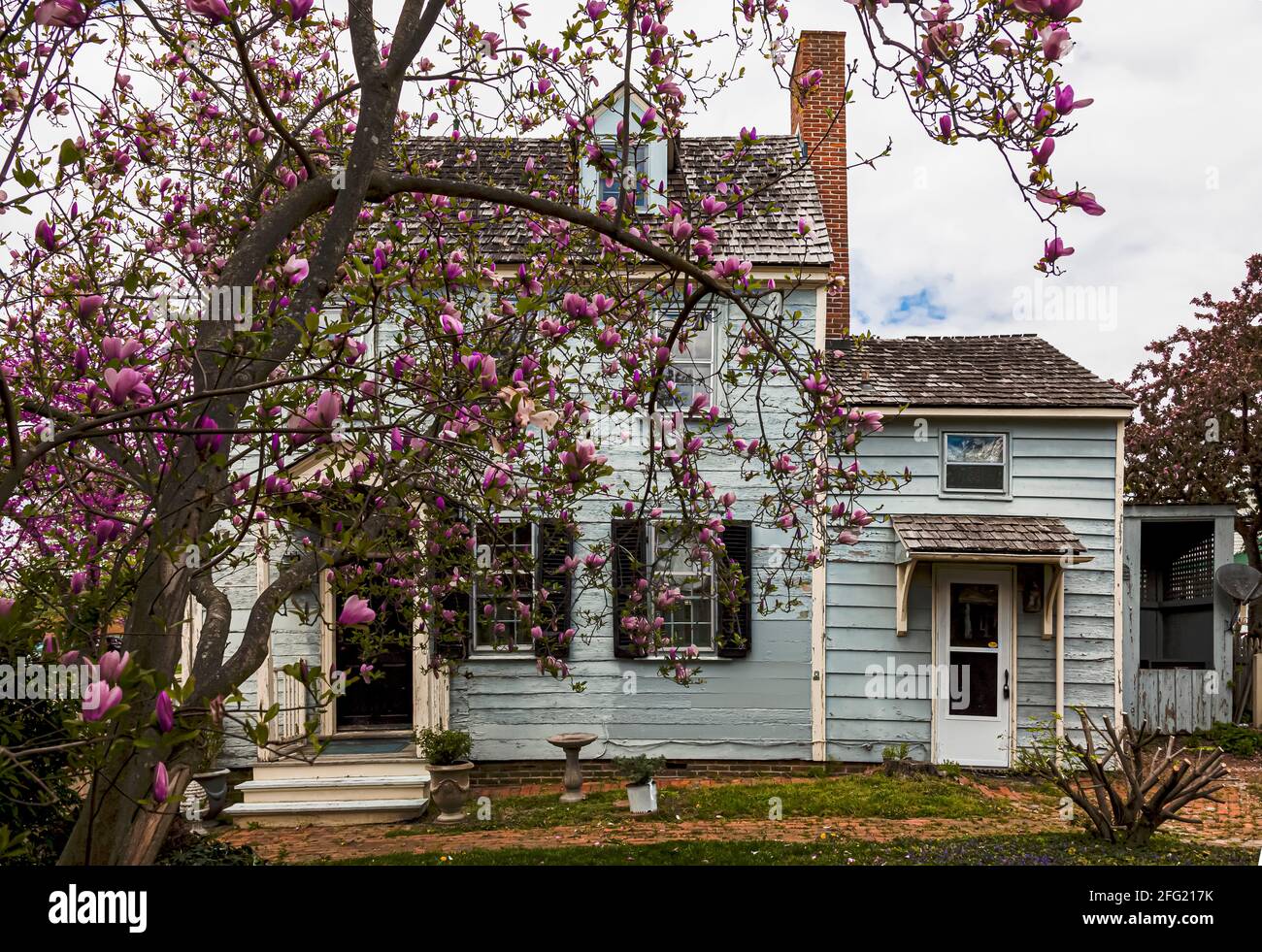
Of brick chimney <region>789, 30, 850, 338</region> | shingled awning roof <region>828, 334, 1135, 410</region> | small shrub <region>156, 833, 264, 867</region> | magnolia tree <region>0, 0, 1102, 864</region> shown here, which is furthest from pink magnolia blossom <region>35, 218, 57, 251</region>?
brick chimney <region>789, 30, 850, 338</region>

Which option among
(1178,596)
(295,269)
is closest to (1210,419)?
(1178,596)

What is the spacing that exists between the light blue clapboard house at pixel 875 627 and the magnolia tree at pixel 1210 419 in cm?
619

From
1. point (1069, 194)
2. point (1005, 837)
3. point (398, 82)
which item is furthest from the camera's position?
point (1005, 837)

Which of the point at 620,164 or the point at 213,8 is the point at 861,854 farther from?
the point at 213,8

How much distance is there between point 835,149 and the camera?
12008mm

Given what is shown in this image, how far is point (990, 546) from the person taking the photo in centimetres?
1009

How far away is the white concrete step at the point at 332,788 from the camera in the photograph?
9289 millimetres

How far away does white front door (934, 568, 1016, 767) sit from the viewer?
34.3 ft

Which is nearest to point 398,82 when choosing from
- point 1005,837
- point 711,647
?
point 1005,837

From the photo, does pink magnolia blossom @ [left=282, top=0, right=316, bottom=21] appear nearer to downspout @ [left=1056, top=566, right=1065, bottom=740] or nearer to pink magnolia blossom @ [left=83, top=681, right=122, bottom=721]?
pink magnolia blossom @ [left=83, top=681, right=122, bottom=721]

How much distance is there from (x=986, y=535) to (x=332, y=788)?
24.9 feet

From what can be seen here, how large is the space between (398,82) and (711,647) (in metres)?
7.90

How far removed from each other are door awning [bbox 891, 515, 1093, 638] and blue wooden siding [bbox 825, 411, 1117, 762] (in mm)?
165

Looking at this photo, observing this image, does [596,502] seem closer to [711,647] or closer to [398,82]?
[711,647]
